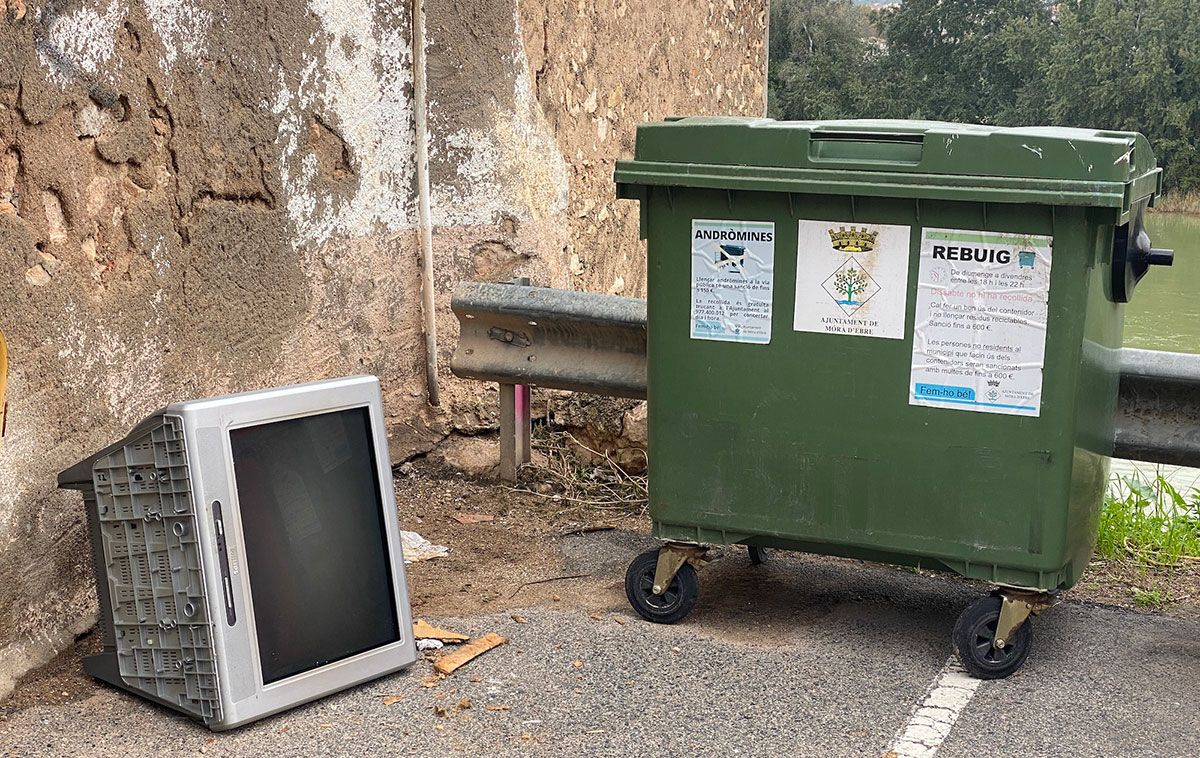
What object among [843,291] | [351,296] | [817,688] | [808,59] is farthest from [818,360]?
[808,59]

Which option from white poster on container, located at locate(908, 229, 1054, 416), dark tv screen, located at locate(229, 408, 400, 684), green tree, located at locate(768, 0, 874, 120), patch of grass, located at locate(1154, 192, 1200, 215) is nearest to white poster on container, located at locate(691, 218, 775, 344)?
white poster on container, located at locate(908, 229, 1054, 416)

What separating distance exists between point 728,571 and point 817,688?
95cm

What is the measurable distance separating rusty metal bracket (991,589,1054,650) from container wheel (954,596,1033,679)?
0.07ft

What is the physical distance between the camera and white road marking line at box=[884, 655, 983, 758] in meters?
3.17

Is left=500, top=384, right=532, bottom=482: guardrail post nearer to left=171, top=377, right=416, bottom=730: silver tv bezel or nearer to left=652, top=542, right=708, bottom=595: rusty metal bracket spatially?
left=652, top=542, right=708, bottom=595: rusty metal bracket

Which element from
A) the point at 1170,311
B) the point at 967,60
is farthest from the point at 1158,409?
the point at 967,60

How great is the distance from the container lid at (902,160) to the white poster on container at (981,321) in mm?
152

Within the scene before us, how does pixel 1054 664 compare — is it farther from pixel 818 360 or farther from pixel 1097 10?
pixel 1097 10

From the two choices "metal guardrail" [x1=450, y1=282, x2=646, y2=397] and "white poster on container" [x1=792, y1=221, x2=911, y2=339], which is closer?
"white poster on container" [x1=792, y1=221, x2=911, y2=339]

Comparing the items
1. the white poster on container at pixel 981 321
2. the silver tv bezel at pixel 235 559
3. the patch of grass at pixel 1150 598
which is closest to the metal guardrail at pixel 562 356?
the patch of grass at pixel 1150 598

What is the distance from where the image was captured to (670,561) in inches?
154

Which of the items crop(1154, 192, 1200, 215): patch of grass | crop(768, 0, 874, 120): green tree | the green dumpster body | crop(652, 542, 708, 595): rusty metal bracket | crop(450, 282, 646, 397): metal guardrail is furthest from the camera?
crop(768, 0, 874, 120): green tree

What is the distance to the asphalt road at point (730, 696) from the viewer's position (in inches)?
125

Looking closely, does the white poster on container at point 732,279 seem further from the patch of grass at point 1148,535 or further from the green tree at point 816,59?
the green tree at point 816,59
